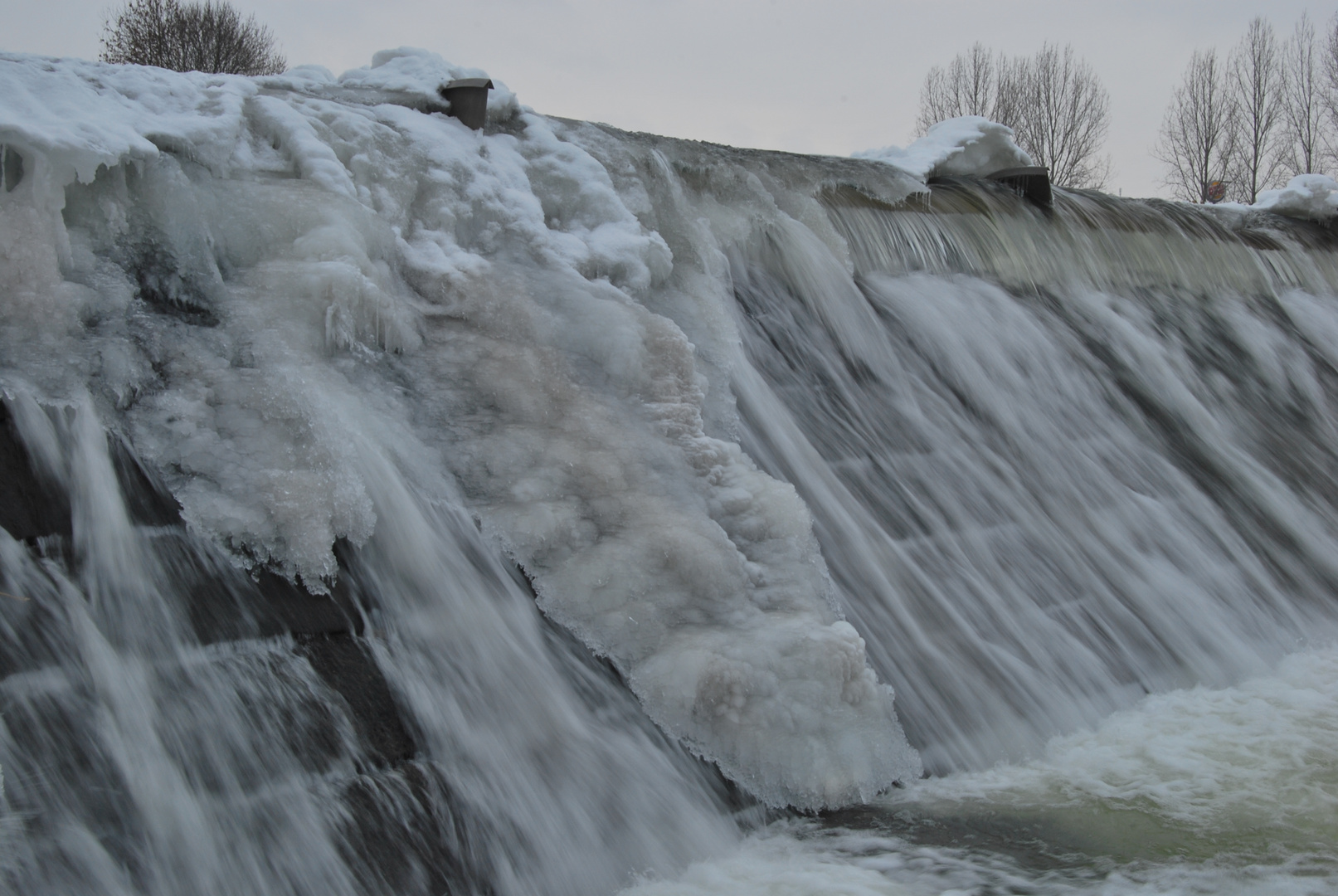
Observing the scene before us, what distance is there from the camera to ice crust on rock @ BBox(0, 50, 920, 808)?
73.3 inches

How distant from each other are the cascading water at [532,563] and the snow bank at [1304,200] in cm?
358

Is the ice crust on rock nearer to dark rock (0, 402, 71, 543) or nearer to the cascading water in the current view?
the cascading water

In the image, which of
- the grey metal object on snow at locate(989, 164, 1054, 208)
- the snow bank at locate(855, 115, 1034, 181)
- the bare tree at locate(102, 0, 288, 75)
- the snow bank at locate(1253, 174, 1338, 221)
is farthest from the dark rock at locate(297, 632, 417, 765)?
the bare tree at locate(102, 0, 288, 75)

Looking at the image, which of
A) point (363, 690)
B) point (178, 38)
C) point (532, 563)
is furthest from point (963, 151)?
point (178, 38)

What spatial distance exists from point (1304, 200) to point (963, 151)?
292 centimetres

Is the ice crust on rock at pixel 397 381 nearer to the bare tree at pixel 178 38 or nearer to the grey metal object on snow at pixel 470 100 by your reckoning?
the grey metal object on snow at pixel 470 100

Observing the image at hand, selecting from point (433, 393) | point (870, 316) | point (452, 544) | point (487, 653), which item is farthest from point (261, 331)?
point (870, 316)

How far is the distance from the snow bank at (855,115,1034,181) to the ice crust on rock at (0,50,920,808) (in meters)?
2.36

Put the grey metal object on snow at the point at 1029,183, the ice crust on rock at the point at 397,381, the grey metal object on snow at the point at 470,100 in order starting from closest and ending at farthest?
the ice crust on rock at the point at 397,381 → the grey metal object on snow at the point at 470,100 → the grey metal object on snow at the point at 1029,183

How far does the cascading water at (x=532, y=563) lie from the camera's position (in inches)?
62.3

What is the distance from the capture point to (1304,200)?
613 centimetres

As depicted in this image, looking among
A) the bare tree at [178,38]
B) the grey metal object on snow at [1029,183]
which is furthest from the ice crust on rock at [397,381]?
the bare tree at [178,38]

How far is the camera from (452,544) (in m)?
2.01

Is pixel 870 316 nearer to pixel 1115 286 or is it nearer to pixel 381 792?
pixel 1115 286
